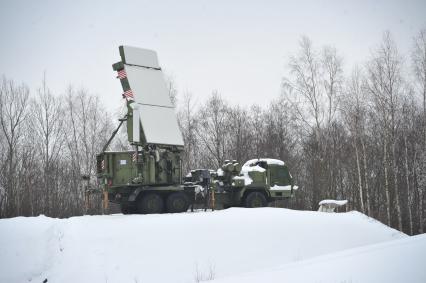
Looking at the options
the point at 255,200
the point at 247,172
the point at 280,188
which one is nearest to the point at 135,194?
the point at 247,172

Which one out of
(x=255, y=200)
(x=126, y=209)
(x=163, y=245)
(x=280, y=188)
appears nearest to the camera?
(x=163, y=245)

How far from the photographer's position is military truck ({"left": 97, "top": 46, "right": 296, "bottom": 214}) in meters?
15.7

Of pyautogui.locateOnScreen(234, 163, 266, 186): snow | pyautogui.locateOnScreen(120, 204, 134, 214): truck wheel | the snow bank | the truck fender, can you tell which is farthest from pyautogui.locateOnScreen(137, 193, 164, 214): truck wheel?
the snow bank

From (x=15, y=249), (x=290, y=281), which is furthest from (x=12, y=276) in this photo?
(x=290, y=281)

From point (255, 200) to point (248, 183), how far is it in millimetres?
796

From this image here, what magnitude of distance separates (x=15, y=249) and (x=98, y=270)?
269 centimetres

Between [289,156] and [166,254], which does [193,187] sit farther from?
[289,156]

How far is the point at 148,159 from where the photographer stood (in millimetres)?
Result: 15938

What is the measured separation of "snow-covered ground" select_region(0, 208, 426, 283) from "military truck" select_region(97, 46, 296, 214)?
2.07m

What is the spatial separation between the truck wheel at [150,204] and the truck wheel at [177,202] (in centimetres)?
29

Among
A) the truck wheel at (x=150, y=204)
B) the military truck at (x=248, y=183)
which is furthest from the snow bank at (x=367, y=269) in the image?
the military truck at (x=248, y=183)

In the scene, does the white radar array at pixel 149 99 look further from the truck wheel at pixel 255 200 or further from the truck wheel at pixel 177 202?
the truck wheel at pixel 255 200

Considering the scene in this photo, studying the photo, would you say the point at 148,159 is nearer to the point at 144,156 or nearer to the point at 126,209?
the point at 144,156

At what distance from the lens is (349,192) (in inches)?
1334
